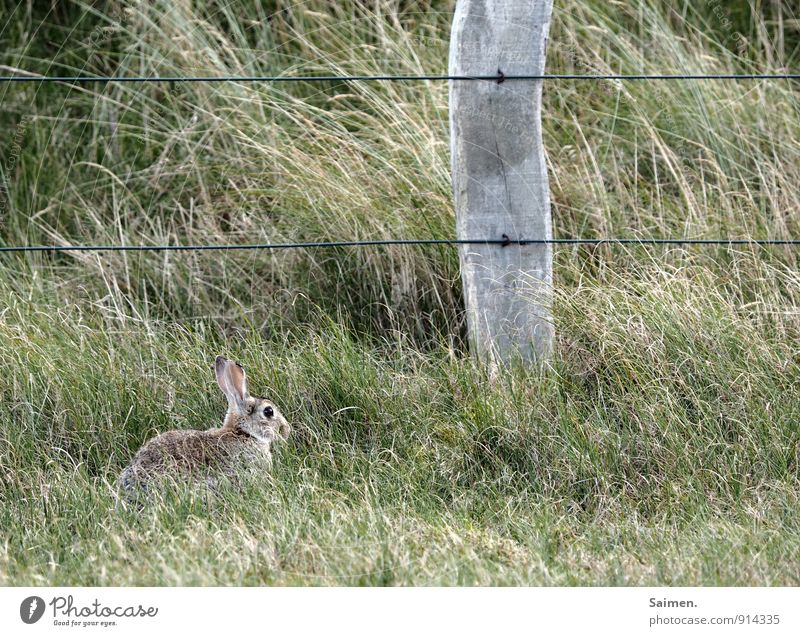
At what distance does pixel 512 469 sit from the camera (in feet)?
13.6

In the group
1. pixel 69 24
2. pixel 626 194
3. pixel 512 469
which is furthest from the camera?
pixel 69 24

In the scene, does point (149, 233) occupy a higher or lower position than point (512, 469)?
higher

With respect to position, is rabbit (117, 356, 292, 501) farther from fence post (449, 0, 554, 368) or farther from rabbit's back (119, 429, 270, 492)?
fence post (449, 0, 554, 368)

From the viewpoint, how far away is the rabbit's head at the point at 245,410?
4.29 metres

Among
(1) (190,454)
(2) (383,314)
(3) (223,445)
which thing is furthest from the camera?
(2) (383,314)

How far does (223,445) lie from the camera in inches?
163

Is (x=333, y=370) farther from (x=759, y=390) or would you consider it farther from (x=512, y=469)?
(x=759, y=390)

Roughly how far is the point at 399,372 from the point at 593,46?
9.45ft

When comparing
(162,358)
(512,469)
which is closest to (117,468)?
(162,358)
